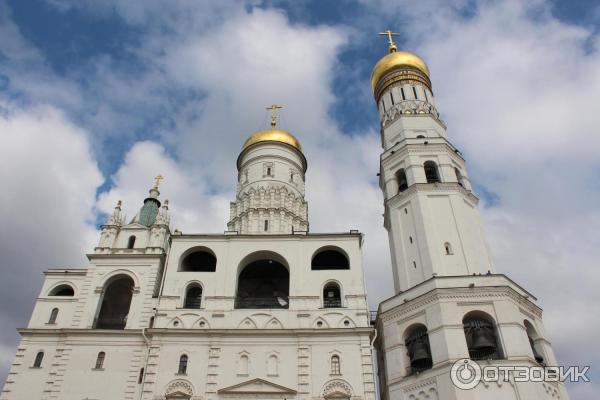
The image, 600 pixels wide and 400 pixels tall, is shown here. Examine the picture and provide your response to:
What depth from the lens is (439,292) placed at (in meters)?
22.7

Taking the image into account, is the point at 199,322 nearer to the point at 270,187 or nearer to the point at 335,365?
the point at 335,365

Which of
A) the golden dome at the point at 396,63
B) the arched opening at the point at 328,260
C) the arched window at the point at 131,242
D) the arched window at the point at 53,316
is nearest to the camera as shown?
the arched window at the point at 53,316

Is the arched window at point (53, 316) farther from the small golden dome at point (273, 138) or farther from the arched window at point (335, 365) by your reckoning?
the small golden dome at point (273, 138)

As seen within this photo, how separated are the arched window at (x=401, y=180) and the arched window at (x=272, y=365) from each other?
12408 mm

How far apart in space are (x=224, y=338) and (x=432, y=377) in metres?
9.45

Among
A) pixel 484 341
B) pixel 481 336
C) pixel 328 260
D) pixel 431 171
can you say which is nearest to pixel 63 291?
pixel 328 260

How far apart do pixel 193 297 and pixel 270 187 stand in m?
9.72

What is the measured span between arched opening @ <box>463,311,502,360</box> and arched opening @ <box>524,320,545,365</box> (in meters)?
2.11

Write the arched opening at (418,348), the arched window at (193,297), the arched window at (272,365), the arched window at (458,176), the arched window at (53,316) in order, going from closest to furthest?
the arched opening at (418,348)
the arched window at (272,365)
the arched window at (53,316)
the arched window at (193,297)
the arched window at (458,176)

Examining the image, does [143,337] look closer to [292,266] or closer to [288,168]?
[292,266]

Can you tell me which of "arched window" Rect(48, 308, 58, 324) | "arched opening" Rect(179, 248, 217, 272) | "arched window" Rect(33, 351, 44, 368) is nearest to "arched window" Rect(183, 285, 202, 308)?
"arched opening" Rect(179, 248, 217, 272)

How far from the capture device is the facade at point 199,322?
866 inches

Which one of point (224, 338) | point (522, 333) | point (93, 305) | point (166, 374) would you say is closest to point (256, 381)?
point (224, 338)

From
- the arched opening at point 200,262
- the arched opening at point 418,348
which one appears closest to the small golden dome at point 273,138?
the arched opening at point 200,262
